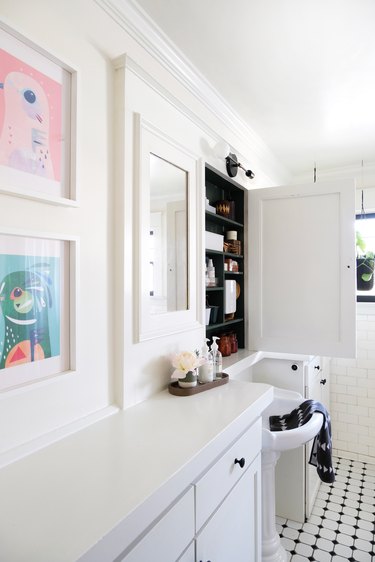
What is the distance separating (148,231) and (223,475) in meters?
0.91

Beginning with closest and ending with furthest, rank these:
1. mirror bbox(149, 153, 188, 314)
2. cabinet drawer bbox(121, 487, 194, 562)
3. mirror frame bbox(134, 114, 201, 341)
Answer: cabinet drawer bbox(121, 487, 194, 562), mirror frame bbox(134, 114, 201, 341), mirror bbox(149, 153, 188, 314)

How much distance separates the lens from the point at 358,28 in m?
1.45

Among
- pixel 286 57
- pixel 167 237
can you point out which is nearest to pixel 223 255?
pixel 167 237

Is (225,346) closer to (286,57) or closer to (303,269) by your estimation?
(303,269)

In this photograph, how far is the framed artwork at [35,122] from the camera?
918mm

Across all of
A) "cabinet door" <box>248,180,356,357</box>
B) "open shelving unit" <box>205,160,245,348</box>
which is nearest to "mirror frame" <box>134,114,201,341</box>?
"open shelving unit" <box>205,160,245,348</box>

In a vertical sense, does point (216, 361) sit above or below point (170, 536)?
above

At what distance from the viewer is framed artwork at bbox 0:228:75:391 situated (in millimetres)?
923

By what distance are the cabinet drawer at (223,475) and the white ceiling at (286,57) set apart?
1.59m

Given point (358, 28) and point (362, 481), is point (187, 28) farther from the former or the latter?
point (362, 481)

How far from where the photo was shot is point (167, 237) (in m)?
1.58

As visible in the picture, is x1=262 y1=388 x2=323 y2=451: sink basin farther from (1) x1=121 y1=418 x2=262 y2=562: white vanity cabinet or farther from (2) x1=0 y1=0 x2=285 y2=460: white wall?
(2) x1=0 y1=0 x2=285 y2=460: white wall

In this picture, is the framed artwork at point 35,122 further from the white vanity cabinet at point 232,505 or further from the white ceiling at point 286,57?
the white vanity cabinet at point 232,505

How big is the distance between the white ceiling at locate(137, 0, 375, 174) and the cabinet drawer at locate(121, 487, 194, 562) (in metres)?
1.64
